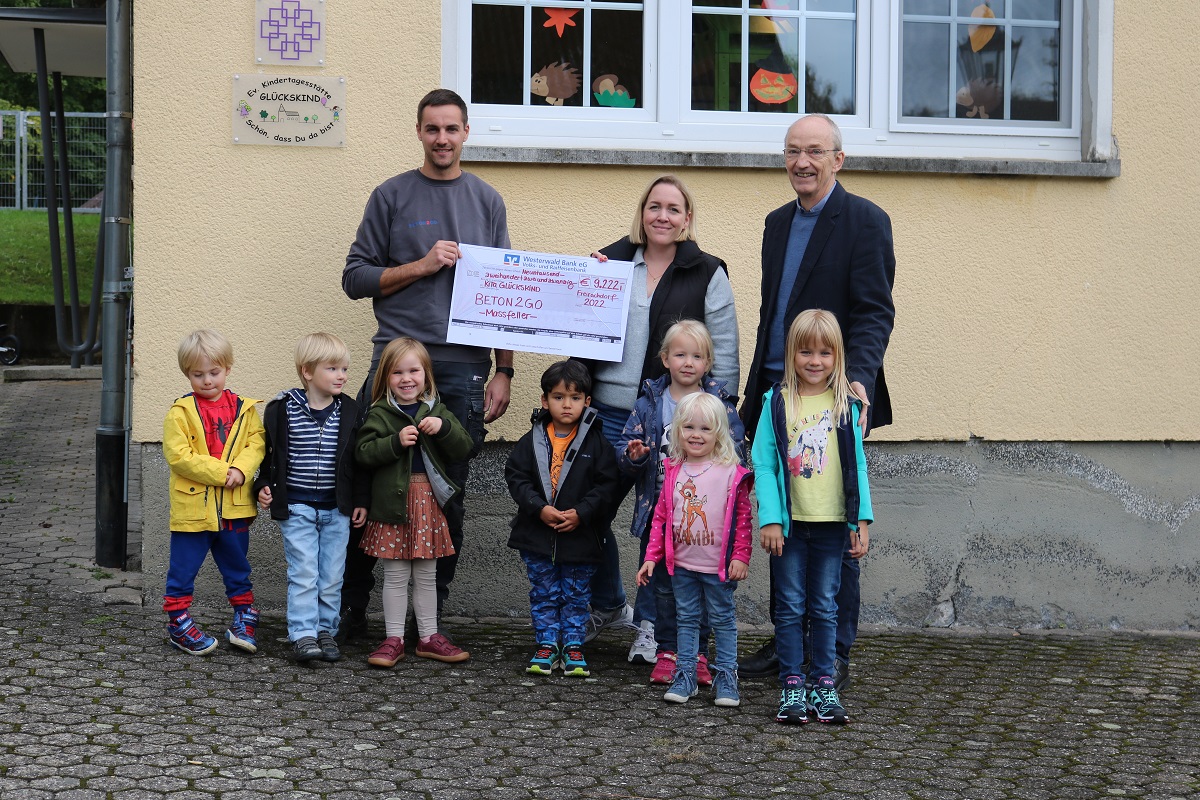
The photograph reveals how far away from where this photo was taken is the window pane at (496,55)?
6.01m

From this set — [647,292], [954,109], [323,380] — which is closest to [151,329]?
[323,380]

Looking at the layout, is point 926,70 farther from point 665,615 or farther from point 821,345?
point 665,615

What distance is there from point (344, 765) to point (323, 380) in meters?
1.64

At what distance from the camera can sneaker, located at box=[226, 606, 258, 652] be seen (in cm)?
508

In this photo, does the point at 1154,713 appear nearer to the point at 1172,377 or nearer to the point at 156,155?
the point at 1172,377

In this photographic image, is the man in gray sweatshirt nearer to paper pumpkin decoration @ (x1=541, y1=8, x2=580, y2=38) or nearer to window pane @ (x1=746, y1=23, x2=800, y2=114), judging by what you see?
paper pumpkin decoration @ (x1=541, y1=8, x2=580, y2=38)

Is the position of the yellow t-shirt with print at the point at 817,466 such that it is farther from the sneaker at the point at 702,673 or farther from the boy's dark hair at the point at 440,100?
the boy's dark hair at the point at 440,100

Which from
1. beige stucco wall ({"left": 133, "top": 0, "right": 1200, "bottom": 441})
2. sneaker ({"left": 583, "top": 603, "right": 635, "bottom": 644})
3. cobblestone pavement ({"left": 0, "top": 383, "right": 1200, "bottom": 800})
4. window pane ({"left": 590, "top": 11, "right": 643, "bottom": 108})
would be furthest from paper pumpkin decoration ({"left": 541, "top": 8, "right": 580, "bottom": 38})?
cobblestone pavement ({"left": 0, "top": 383, "right": 1200, "bottom": 800})

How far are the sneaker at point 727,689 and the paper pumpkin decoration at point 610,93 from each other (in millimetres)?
2691

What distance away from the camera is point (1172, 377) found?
20.4 feet

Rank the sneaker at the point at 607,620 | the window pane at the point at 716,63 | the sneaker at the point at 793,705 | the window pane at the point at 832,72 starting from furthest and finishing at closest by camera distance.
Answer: the window pane at the point at 832,72
the window pane at the point at 716,63
the sneaker at the point at 607,620
the sneaker at the point at 793,705

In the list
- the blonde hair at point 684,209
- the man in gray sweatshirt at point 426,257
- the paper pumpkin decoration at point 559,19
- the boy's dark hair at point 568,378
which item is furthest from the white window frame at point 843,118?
the boy's dark hair at point 568,378

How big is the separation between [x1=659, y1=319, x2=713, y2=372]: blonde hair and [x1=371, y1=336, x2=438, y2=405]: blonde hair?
2.92 feet

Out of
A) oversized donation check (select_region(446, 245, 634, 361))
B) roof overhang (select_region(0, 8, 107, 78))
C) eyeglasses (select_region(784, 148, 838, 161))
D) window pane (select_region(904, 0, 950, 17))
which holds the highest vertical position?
roof overhang (select_region(0, 8, 107, 78))
